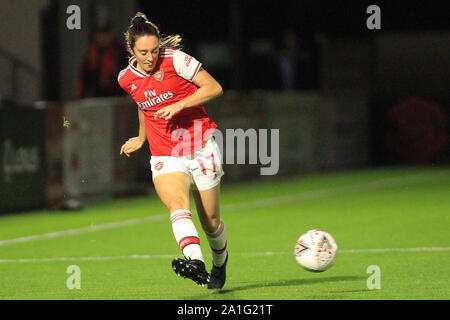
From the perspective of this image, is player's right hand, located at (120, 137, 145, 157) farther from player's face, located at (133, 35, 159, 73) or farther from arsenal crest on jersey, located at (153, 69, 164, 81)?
player's face, located at (133, 35, 159, 73)

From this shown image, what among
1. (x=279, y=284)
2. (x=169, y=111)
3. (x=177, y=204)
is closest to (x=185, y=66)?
(x=169, y=111)

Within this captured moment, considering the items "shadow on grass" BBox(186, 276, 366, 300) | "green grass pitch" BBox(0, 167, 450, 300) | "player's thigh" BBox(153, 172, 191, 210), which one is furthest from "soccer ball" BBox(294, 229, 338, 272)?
"player's thigh" BBox(153, 172, 191, 210)

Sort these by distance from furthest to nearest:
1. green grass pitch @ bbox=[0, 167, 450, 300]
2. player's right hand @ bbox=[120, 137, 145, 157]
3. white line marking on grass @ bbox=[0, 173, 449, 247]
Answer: white line marking on grass @ bbox=[0, 173, 449, 247] < green grass pitch @ bbox=[0, 167, 450, 300] < player's right hand @ bbox=[120, 137, 145, 157]

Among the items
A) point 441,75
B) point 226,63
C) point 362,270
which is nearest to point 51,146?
point 362,270

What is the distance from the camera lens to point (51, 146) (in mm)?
15586

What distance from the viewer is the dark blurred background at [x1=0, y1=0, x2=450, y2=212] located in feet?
51.4

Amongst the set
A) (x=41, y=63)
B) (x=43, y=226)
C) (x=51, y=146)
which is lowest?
(x=43, y=226)

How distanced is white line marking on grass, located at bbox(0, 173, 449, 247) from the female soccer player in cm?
489

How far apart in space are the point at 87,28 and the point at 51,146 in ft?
8.15

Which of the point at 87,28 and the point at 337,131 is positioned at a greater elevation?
the point at 87,28

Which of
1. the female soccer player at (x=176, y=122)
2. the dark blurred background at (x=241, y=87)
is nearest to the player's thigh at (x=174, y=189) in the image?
the female soccer player at (x=176, y=122)

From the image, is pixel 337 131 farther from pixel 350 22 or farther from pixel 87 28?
pixel 350 22

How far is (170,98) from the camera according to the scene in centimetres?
766

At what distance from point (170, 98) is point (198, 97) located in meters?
0.35
